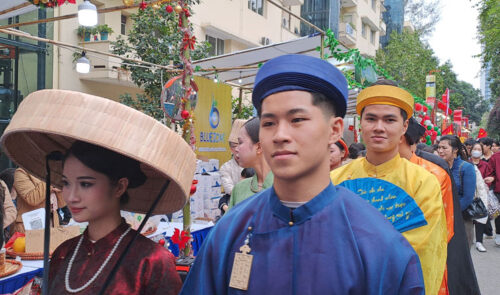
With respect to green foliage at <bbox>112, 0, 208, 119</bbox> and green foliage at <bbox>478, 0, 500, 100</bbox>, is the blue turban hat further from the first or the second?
green foliage at <bbox>478, 0, 500, 100</bbox>

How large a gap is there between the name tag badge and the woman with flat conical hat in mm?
397

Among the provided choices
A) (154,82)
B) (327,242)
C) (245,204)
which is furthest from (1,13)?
(154,82)

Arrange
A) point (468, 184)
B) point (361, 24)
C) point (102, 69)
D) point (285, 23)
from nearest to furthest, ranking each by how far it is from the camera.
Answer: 1. point (468, 184)
2. point (102, 69)
3. point (285, 23)
4. point (361, 24)

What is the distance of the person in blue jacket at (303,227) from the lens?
1.34 m

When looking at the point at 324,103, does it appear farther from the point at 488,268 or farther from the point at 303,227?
the point at 488,268

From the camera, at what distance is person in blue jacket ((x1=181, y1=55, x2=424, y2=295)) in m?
1.34

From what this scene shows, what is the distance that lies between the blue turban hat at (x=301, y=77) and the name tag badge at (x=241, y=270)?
548 millimetres

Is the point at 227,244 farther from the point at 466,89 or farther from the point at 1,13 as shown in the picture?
the point at 466,89

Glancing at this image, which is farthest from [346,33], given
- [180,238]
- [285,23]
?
[180,238]

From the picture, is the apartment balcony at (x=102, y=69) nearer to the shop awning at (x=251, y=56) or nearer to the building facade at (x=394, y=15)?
the shop awning at (x=251, y=56)

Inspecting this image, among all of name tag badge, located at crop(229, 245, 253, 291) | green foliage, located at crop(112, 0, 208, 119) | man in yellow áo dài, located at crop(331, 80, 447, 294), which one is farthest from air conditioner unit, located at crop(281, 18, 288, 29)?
name tag badge, located at crop(229, 245, 253, 291)

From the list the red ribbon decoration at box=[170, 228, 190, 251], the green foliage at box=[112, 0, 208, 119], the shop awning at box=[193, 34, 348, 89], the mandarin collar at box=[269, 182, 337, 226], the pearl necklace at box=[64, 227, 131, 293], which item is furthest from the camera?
the green foliage at box=[112, 0, 208, 119]

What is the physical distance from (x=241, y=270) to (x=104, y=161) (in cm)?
87

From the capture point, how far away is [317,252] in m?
1.38
